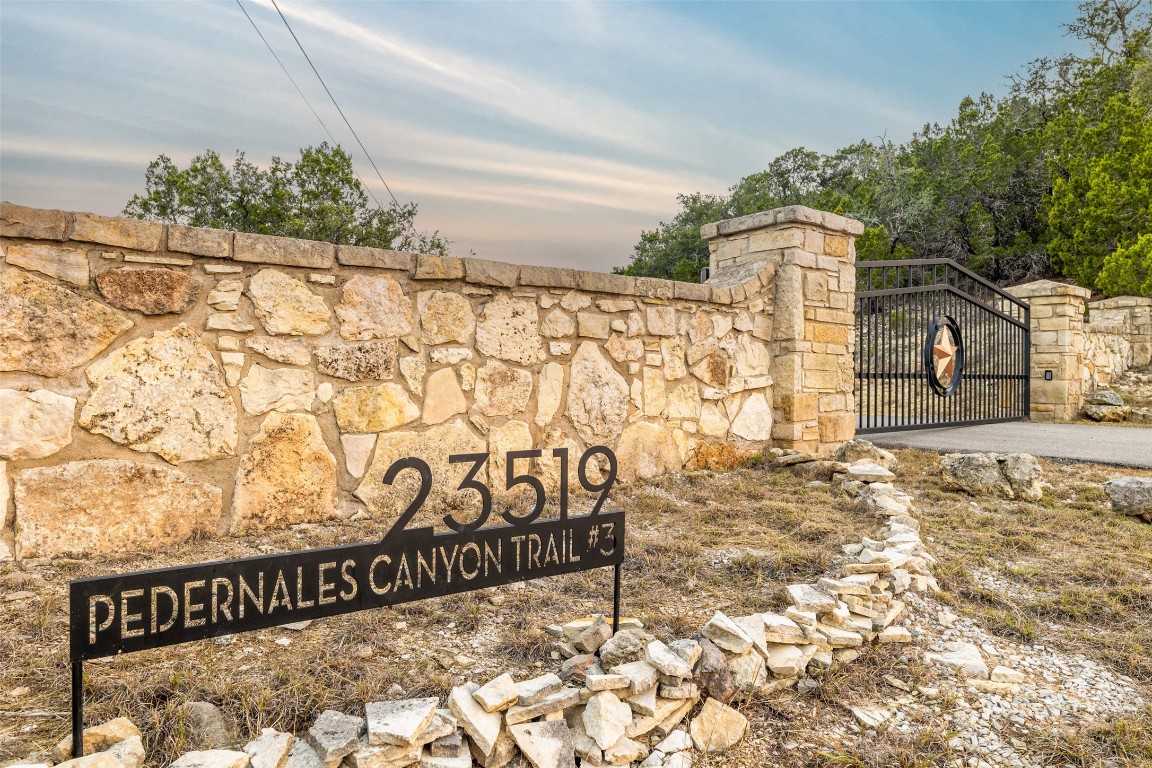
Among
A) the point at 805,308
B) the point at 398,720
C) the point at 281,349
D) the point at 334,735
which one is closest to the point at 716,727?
the point at 398,720

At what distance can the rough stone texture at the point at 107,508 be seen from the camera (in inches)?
106

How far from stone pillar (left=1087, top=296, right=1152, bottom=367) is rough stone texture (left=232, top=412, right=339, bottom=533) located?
555 inches

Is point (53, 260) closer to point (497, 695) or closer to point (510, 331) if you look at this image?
point (510, 331)

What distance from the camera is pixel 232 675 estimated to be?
1849 millimetres

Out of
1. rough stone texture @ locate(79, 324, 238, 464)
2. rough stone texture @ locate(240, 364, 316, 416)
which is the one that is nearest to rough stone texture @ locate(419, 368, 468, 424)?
rough stone texture @ locate(240, 364, 316, 416)

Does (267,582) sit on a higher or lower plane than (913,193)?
lower

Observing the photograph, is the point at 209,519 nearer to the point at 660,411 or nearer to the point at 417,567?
the point at 417,567

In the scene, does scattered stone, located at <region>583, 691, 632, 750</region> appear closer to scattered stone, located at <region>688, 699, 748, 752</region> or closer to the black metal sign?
scattered stone, located at <region>688, 699, 748, 752</region>

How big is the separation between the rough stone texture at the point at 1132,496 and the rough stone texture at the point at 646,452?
2.70 m

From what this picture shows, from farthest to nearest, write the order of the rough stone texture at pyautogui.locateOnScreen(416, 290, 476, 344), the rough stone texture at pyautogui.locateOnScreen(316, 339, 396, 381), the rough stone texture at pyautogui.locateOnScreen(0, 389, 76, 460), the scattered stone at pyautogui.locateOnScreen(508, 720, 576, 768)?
the rough stone texture at pyautogui.locateOnScreen(416, 290, 476, 344) < the rough stone texture at pyautogui.locateOnScreen(316, 339, 396, 381) < the rough stone texture at pyautogui.locateOnScreen(0, 389, 76, 460) < the scattered stone at pyautogui.locateOnScreen(508, 720, 576, 768)

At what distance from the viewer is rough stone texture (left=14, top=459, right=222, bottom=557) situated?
8.83 feet

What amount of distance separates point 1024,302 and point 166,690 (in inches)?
453

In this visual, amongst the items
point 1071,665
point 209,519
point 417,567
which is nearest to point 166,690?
point 417,567

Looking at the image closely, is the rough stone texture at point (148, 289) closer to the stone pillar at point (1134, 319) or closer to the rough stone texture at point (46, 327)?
the rough stone texture at point (46, 327)
